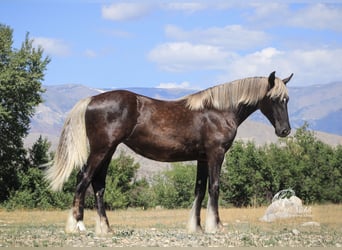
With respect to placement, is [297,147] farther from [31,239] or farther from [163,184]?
[31,239]

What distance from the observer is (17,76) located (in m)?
35.6

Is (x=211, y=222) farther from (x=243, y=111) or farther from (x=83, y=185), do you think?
(x=83, y=185)

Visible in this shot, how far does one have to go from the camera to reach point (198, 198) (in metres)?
10.9

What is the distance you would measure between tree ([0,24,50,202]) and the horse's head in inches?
1070

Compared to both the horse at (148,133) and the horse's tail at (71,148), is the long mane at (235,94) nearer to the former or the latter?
the horse at (148,133)

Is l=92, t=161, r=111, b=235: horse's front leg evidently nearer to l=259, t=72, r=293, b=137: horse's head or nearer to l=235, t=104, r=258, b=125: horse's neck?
l=235, t=104, r=258, b=125: horse's neck

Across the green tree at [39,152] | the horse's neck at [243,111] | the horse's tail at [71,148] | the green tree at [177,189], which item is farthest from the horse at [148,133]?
the green tree at [39,152]

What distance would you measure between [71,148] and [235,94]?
145 inches

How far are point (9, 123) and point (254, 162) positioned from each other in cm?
1783

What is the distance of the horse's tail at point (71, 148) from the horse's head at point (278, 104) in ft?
12.7

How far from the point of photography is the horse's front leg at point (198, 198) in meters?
10.8

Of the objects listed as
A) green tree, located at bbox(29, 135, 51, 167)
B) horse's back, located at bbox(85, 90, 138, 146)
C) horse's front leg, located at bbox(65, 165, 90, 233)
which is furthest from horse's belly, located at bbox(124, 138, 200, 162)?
green tree, located at bbox(29, 135, 51, 167)

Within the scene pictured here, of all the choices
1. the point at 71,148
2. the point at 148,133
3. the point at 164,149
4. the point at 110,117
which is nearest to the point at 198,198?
the point at 164,149

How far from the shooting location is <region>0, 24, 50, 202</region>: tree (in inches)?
1393
